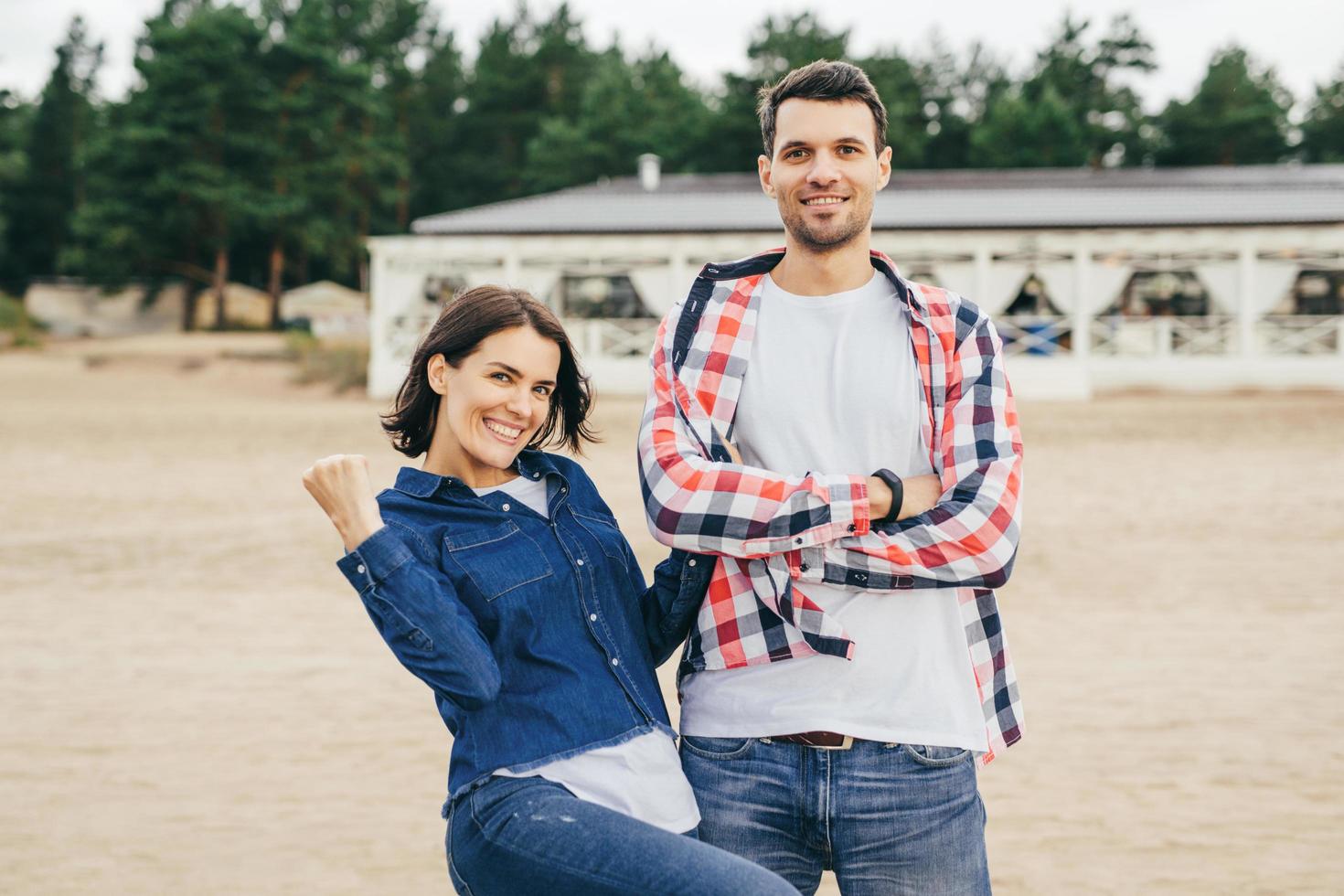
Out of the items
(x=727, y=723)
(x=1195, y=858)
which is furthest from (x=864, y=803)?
(x=1195, y=858)

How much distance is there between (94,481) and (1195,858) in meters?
12.1

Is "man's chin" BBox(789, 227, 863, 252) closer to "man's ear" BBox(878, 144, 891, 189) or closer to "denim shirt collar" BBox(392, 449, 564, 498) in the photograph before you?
"man's ear" BBox(878, 144, 891, 189)

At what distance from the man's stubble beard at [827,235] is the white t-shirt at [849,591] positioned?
3.4 inches

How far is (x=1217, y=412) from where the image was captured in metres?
19.2

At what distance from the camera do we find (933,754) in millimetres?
1992

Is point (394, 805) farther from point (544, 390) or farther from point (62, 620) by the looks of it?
point (62, 620)

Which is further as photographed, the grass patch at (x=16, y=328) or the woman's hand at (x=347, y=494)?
the grass patch at (x=16, y=328)

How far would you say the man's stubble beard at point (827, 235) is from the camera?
6.79 ft

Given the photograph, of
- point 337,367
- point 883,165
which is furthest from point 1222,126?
point 883,165

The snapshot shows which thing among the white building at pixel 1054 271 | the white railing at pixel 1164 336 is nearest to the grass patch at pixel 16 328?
the white building at pixel 1054 271

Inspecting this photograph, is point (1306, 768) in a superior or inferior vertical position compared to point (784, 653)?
inferior

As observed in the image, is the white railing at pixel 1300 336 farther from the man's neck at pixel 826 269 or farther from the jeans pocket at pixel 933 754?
the jeans pocket at pixel 933 754

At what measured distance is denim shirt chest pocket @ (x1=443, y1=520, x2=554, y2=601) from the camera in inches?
76.3

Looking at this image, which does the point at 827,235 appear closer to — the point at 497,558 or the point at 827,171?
the point at 827,171
